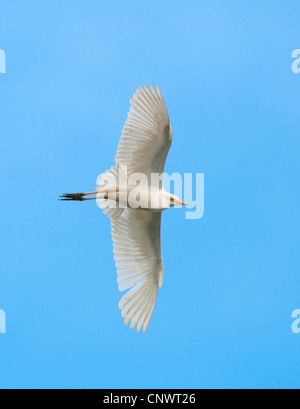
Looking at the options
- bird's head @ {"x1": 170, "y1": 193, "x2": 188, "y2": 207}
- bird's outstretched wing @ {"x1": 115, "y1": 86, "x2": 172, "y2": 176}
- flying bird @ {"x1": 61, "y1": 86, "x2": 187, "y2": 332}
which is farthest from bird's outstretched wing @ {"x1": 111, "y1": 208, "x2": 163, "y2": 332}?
bird's outstretched wing @ {"x1": 115, "y1": 86, "x2": 172, "y2": 176}

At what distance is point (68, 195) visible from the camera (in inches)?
492

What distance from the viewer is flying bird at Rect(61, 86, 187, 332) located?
11492mm

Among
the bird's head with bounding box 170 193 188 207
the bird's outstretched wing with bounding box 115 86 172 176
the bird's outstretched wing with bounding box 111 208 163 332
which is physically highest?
the bird's outstretched wing with bounding box 115 86 172 176

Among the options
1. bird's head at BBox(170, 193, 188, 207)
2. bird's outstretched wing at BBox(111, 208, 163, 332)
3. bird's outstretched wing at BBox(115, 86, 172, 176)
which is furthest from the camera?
bird's outstretched wing at BBox(111, 208, 163, 332)

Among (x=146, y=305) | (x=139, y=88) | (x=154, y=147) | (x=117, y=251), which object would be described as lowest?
(x=146, y=305)

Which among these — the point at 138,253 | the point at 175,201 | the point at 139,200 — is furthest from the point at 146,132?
the point at 138,253

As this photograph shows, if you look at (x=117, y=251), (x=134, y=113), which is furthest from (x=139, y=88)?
(x=117, y=251)

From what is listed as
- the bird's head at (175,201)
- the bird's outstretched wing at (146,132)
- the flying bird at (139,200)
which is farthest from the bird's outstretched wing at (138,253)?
the bird's outstretched wing at (146,132)

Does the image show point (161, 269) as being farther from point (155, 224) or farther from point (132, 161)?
point (132, 161)

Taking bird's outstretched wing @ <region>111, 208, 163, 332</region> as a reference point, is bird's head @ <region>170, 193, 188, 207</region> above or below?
above

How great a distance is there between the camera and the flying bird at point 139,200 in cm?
1149

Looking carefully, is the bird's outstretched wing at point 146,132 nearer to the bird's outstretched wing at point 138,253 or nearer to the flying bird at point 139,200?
the flying bird at point 139,200

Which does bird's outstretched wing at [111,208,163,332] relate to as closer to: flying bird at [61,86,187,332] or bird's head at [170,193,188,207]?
flying bird at [61,86,187,332]

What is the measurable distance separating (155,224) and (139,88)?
8.38 ft
